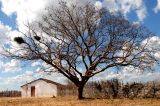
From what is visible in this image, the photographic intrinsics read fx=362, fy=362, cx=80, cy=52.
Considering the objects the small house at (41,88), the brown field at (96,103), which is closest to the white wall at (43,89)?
the small house at (41,88)

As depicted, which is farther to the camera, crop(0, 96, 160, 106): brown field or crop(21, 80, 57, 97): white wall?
crop(21, 80, 57, 97): white wall

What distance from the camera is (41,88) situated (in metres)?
84.4

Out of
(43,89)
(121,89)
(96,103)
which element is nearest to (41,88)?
(43,89)

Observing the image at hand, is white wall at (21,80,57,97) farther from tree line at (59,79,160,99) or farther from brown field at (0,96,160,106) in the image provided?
brown field at (0,96,160,106)

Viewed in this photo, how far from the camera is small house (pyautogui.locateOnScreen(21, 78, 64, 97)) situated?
268 feet

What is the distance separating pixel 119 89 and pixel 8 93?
187 ft

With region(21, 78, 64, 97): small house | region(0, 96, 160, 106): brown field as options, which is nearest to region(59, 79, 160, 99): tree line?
region(0, 96, 160, 106): brown field

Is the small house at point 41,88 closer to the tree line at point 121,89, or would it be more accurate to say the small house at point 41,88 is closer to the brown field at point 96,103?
the tree line at point 121,89

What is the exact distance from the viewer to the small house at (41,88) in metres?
81.6

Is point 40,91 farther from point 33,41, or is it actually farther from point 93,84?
point 33,41

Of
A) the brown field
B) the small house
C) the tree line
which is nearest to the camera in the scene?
the brown field

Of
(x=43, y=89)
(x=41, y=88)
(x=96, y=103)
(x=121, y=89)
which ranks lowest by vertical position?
(x=96, y=103)

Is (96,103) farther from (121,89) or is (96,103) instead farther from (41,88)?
(41,88)

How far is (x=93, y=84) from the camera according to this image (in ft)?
193
